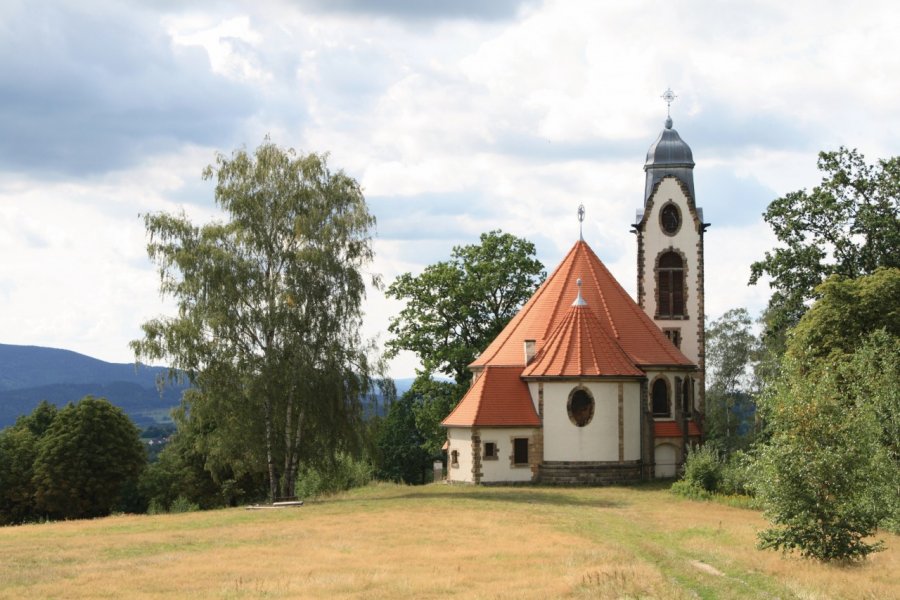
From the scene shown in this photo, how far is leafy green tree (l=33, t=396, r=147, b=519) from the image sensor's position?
6719 cm

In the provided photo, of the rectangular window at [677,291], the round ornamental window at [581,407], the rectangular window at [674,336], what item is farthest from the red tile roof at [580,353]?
the rectangular window at [677,291]

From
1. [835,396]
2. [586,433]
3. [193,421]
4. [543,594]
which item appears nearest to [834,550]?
[835,396]

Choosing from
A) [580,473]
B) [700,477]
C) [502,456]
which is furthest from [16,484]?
[700,477]

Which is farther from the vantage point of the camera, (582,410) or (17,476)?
(17,476)

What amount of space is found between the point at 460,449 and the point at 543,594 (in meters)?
29.5

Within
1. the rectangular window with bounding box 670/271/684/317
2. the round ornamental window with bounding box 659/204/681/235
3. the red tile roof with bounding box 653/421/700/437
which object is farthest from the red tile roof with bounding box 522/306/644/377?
the round ornamental window with bounding box 659/204/681/235

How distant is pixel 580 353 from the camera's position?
50219 millimetres

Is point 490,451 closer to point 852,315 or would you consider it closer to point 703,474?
point 703,474

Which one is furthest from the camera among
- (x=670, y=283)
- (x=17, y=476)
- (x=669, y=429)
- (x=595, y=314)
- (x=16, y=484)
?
(x=17, y=476)

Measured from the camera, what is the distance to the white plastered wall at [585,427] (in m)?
49.6

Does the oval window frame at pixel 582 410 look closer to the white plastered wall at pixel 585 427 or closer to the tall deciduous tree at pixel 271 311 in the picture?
the white plastered wall at pixel 585 427

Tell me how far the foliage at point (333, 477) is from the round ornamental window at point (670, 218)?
68.7 ft

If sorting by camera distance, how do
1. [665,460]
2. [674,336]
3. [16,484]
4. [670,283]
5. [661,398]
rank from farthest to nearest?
[16,484] → [670,283] → [674,336] → [661,398] → [665,460]

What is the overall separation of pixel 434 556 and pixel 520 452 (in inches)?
903
